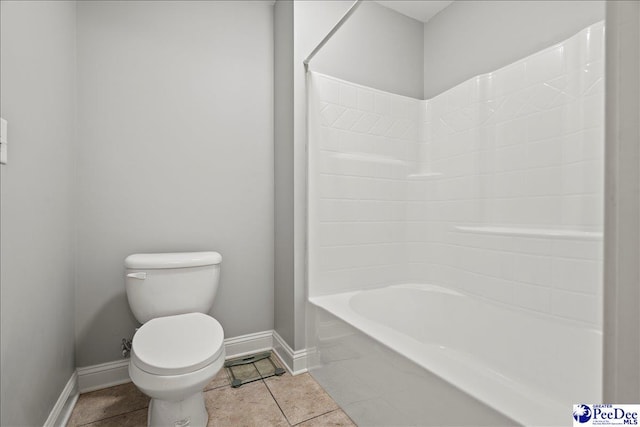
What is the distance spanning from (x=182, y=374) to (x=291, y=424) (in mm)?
571

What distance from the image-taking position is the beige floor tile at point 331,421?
1.38m

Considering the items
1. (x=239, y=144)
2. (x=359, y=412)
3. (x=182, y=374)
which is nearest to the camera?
(x=182, y=374)

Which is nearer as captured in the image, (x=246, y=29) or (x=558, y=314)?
(x=558, y=314)

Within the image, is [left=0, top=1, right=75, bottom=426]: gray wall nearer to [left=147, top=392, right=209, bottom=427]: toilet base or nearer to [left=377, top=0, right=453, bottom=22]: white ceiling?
[left=147, top=392, right=209, bottom=427]: toilet base

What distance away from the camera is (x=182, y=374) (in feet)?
3.73

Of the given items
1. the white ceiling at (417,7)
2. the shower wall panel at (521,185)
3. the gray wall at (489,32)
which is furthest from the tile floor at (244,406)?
the white ceiling at (417,7)

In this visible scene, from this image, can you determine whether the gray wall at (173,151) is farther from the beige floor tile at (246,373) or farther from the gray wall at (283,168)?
the beige floor tile at (246,373)

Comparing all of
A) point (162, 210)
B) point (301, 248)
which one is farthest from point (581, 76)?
point (162, 210)

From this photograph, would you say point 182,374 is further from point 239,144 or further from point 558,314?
point 558,314

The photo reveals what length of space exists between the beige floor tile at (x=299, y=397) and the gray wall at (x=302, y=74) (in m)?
0.18

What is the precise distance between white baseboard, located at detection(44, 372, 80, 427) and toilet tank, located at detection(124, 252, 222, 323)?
0.41 m


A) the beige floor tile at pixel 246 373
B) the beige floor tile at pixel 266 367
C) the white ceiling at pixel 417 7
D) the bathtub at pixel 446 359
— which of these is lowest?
the beige floor tile at pixel 246 373

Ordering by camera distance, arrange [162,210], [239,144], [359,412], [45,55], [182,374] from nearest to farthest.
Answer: [182,374] → [45,55] → [359,412] → [162,210] → [239,144]

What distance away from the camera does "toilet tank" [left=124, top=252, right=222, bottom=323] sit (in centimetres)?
154
